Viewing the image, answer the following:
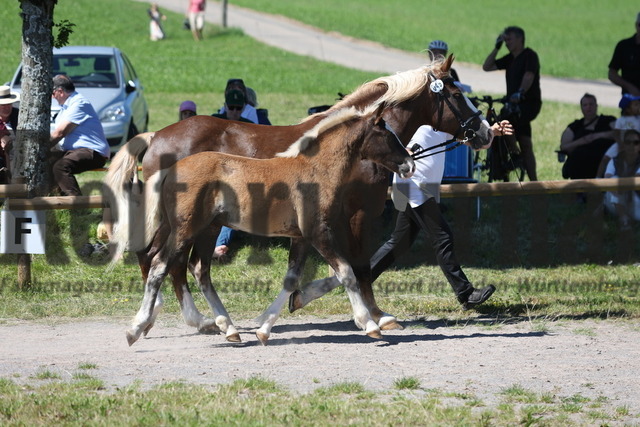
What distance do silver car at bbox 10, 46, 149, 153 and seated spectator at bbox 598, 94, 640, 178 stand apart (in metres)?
7.75

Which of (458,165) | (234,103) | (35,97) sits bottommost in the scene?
(458,165)

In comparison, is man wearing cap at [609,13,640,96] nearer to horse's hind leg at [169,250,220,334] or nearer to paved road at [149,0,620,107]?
horse's hind leg at [169,250,220,334]

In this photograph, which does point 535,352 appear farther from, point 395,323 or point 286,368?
point 286,368

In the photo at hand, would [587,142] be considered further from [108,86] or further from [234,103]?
[108,86]

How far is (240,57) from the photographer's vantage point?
32219 mm

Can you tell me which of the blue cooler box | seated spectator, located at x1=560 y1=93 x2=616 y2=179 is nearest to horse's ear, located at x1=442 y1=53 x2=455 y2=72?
the blue cooler box

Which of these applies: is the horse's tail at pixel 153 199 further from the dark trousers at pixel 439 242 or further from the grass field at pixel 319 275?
the dark trousers at pixel 439 242

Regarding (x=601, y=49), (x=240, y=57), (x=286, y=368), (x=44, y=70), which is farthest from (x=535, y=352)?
(x=601, y=49)

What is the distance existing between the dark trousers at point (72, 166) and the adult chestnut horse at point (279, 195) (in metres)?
3.75

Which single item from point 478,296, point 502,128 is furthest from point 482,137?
point 478,296

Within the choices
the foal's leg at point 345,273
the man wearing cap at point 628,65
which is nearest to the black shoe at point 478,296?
the foal's leg at point 345,273

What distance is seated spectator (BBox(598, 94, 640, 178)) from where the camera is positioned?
1275cm

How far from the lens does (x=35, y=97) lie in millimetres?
10961

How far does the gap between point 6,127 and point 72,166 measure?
1001 millimetres
